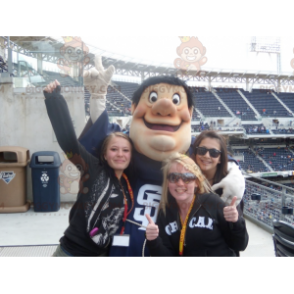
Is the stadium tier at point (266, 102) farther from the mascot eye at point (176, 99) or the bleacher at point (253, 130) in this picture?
the mascot eye at point (176, 99)

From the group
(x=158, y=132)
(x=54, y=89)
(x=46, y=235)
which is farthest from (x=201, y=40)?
(x=46, y=235)

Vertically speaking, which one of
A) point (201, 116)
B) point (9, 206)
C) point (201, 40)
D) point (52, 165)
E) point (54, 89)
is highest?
point (201, 40)

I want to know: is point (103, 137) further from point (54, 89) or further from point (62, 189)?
point (62, 189)

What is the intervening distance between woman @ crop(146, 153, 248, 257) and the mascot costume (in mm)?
79

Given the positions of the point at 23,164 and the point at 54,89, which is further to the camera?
the point at 23,164

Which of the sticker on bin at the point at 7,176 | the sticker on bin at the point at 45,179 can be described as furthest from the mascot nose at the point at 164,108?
the sticker on bin at the point at 7,176

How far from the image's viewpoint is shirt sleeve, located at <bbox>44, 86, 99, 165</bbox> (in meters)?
1.39

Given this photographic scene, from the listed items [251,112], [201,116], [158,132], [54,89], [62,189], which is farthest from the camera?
[251,112]

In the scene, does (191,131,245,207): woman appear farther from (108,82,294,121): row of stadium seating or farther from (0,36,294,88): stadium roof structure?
(0,36,294,88): stadium roof structure

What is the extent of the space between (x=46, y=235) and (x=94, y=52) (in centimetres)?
147

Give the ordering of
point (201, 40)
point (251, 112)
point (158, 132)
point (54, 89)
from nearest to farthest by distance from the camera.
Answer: point (54, 89), point (158, 132), point (201, 40), point (251, 112)

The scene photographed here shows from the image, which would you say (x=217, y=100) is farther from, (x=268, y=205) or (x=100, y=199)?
(x=100, y=199)

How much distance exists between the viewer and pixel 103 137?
160cm

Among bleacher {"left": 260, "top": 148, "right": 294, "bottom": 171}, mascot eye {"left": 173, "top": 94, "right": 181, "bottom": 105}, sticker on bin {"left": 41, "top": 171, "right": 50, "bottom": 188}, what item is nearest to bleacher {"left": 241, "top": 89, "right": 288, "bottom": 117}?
bleacher {"left": 260, "top": 148, "right": 294, "bottom": 171}
